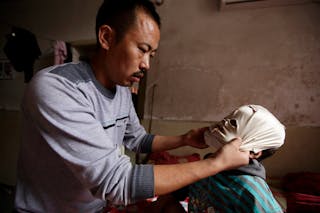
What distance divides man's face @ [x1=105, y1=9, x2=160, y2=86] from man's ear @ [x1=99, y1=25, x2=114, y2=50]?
0.07 feet

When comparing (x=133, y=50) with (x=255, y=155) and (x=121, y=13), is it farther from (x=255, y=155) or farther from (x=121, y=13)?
(x=255, y=155)

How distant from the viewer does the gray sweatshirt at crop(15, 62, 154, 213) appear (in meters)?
0.66

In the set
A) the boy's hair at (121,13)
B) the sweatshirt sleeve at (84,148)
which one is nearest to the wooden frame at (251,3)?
the boy's hair at (121,13)

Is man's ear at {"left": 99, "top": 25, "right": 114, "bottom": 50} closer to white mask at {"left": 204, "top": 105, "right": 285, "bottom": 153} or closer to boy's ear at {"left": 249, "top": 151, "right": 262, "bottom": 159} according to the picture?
white mask at {"left": 204, "top": 105, "right": 285, "bottom": 153}

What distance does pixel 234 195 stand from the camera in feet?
2.63

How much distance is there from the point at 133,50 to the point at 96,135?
375 millimetres

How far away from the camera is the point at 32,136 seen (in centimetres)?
81

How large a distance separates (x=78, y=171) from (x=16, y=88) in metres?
3.36

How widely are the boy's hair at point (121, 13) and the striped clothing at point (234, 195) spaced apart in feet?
2.30

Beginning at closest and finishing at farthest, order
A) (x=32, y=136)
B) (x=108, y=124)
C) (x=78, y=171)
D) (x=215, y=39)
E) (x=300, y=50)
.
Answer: (x=78, y=171) < (x=32, y=136) < (x=108, y=124) < (x=300, y=50) < (x=215, y=39)

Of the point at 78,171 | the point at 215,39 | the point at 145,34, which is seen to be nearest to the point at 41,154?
the point at 78,171

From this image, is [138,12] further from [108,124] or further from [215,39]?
[215,39]

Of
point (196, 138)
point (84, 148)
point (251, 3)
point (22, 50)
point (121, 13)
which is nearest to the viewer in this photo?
point (84, 148)

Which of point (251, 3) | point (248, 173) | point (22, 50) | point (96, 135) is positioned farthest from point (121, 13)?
point (22, 50)
